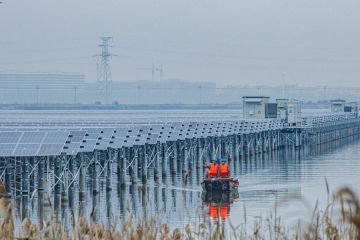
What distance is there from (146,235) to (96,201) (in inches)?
976

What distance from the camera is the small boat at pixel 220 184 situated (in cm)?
3566

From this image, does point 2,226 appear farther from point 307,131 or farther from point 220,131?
point 307,131

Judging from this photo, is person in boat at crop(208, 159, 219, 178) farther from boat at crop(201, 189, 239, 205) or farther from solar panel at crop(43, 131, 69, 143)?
solar panel at crop(43, 131, 69, 143)

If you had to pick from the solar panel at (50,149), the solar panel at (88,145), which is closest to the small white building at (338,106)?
the solar panel at (88,145)

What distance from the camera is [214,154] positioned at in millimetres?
61125

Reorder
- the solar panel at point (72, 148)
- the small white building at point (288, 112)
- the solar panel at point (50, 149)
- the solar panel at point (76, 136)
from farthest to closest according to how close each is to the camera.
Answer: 1. the small white building at point (288, 112)
2. the solar panel at point (76, 136)
3. the solar panel at point (72, 148)
4. the solar panel at point (50, 149)

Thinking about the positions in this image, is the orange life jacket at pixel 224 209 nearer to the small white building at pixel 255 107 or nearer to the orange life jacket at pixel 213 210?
the orange life jacket at pixel 213 210

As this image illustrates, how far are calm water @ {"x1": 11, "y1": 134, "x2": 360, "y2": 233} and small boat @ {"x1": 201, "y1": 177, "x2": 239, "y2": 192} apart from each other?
44 centimetres

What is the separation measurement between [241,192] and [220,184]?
1.58 metres

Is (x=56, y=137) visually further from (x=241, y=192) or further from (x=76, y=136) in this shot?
(x=241, y=192)

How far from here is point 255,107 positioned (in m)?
80.1

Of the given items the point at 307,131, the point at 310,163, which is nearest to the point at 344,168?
the point at 310,163

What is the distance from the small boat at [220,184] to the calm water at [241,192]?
440 millimetres

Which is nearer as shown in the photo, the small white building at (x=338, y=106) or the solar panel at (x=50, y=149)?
the solar panel at (x=50, y=149)
